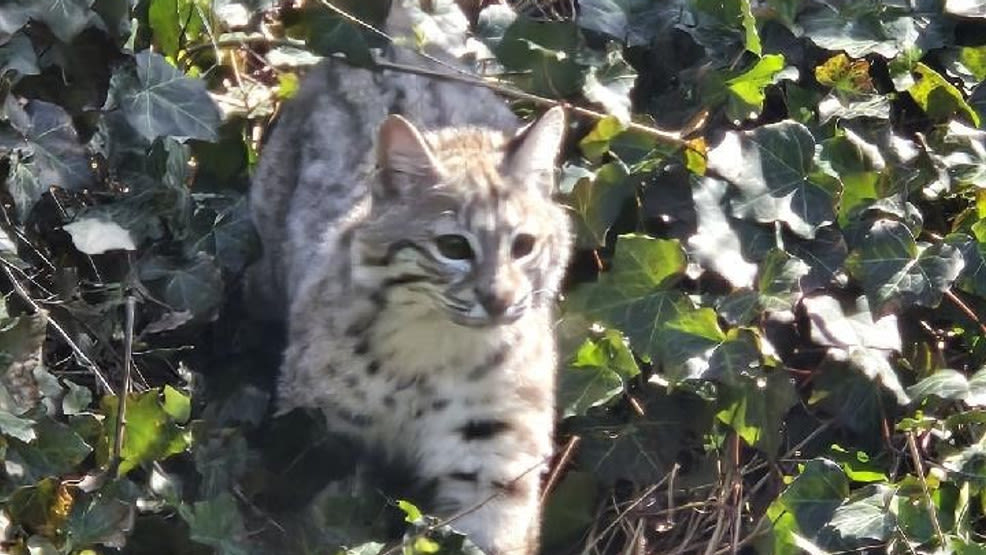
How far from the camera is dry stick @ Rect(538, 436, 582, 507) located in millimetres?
5102

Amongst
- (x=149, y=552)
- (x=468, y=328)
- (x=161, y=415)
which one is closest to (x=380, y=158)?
(x=468, y=328)

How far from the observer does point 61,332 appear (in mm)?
4793

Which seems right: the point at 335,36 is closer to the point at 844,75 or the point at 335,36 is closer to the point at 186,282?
the point at 186,282

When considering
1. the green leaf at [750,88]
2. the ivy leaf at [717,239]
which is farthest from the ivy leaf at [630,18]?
the ivy leaf at [717,239]

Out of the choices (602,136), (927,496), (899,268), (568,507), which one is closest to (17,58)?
(602,136)

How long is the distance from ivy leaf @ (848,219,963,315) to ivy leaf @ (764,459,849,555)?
1.76ft

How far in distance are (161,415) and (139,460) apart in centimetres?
13

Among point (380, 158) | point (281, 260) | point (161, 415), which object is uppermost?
point (380, 158)

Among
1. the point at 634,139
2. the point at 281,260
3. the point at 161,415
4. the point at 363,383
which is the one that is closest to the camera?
the point at 161,415

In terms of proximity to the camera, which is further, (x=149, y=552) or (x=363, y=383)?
(x=363, y=383)

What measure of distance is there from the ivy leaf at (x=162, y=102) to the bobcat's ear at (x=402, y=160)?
61cm

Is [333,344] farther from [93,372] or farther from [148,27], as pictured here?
[148,27]

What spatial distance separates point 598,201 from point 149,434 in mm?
1484

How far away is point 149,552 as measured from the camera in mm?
4469
